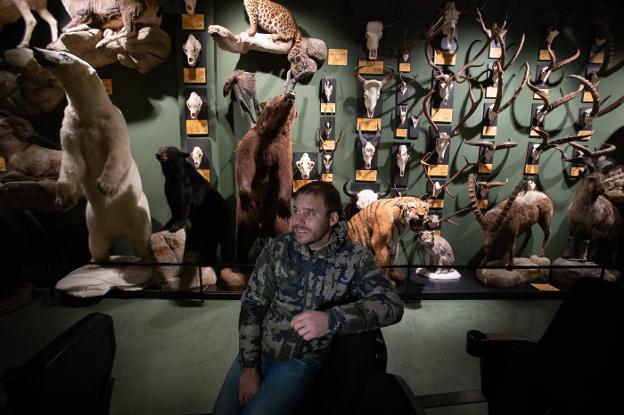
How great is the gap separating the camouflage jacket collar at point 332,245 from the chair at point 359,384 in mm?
349

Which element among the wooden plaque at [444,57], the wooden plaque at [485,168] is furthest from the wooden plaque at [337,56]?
the wooden plaque at [485,168]

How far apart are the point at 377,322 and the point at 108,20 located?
13.4ft

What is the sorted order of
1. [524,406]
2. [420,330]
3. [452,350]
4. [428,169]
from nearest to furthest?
[524,406] → [452,350] → [420,330] → [428,169]

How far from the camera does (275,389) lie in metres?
1.29

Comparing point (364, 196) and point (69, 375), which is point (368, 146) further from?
point (69, 375)

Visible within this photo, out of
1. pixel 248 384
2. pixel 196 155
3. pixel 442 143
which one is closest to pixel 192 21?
pixel 196 155

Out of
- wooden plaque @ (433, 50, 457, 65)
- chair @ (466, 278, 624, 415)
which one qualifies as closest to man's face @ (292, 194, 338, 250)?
chair @ (466, 278, 624, 415)

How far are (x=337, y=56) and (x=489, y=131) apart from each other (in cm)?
205

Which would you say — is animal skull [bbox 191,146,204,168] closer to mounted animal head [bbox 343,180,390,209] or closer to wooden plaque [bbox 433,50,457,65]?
mounted animal head [bbox 343,180,390,209]

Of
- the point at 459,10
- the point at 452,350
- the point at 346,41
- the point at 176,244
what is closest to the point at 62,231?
the point at 176,244

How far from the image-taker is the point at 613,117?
405cm

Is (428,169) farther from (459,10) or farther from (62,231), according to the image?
(62,231)

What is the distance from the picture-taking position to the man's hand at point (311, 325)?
1.18 meters

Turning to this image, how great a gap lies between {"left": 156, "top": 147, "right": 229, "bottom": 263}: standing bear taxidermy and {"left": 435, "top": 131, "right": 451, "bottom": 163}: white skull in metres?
2.56
